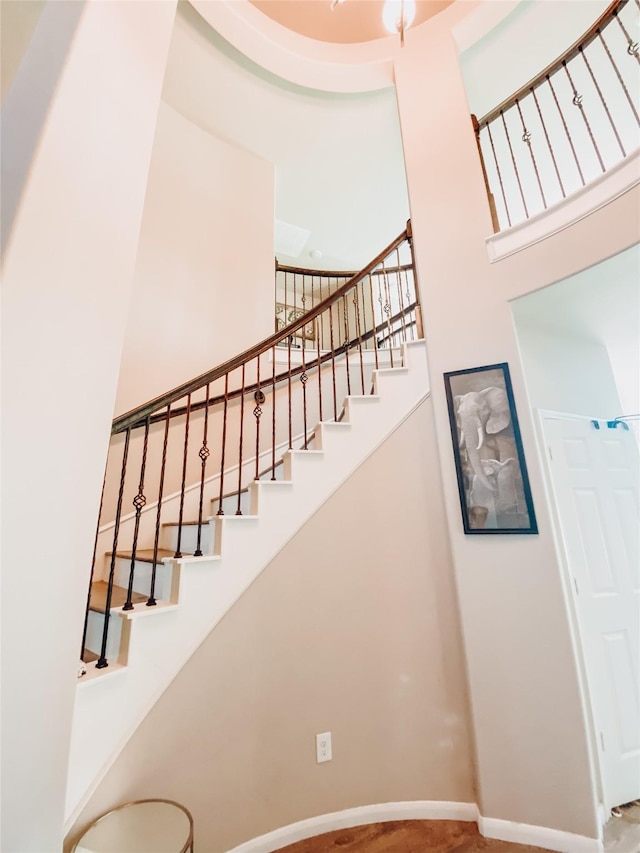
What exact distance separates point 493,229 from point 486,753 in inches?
112

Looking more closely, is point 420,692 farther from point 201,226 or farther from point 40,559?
point 201,226

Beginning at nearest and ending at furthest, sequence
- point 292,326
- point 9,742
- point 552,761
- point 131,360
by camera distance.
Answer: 1. point 9,742
2. point 552,761
3. point 292,326
4. point 131,360

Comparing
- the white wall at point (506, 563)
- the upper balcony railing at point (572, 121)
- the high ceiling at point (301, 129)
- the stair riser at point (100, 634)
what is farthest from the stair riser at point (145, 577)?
the high ceiling at point (301, 129)

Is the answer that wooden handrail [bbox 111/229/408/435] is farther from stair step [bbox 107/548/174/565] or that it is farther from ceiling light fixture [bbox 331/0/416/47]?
ceiling light fixture [bbox 331/0/416/47]

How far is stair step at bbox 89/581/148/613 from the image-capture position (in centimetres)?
173

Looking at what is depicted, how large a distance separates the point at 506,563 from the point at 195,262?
3.30 metres

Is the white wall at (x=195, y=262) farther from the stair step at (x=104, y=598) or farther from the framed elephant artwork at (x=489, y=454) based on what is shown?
the framed elephant artwork at (x=489, y=454)

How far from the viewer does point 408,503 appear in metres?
2.13

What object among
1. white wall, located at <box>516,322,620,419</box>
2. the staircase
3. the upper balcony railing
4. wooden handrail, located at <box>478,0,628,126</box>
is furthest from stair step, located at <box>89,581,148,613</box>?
wooden handrail, located at <box>478,0,628,126</box>

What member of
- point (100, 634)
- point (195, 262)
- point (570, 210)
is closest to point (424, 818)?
point (100, 634)

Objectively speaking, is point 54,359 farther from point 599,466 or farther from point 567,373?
point 599,466

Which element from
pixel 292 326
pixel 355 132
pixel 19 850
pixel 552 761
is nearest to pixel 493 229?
pixel 292 326

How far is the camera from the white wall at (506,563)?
1.68 m

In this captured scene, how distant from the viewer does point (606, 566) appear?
218 cm
